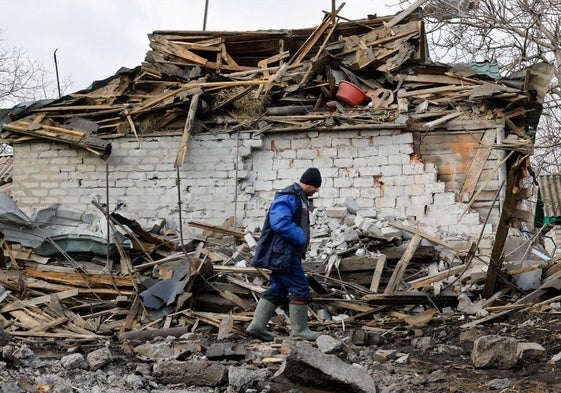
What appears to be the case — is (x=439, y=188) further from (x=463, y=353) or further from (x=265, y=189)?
(x=463, y=353)

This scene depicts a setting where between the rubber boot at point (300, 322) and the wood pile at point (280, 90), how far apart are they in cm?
486

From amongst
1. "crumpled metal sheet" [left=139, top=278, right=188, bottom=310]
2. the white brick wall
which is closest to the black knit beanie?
"crumpled metal sheet" [left=139, top=278, right=188, bottom=310]

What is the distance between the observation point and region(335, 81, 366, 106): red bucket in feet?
39.0

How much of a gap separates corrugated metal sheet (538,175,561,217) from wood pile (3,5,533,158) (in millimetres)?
10640

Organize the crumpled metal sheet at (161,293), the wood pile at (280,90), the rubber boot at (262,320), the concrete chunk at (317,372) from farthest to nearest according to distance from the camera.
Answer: the wood pile at (280,90) < the crumpled metal sheet at (161,293) < the rubber boot at (262,320) < the concrete chunk at (317,372)

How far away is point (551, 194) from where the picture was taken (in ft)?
72.3

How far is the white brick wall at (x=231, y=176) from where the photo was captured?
11562 mm

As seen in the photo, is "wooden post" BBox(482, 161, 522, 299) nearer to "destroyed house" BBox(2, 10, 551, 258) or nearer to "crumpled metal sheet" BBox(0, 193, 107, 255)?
"destroyed house" BBox(2, 10, 551, 258)

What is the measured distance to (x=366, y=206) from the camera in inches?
460

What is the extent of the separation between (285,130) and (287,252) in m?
4.94

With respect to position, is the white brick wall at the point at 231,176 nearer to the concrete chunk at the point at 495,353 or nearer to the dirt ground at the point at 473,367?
the dirt ground at the point at 473,367

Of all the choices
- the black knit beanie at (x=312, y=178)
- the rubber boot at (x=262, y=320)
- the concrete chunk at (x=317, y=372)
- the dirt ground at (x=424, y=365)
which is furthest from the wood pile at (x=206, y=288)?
the concrete chunk at (x=317, y=372)

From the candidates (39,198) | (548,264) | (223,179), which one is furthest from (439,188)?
(39,198)

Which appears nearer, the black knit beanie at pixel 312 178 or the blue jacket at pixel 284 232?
the blue jacket at pixel 284 232
